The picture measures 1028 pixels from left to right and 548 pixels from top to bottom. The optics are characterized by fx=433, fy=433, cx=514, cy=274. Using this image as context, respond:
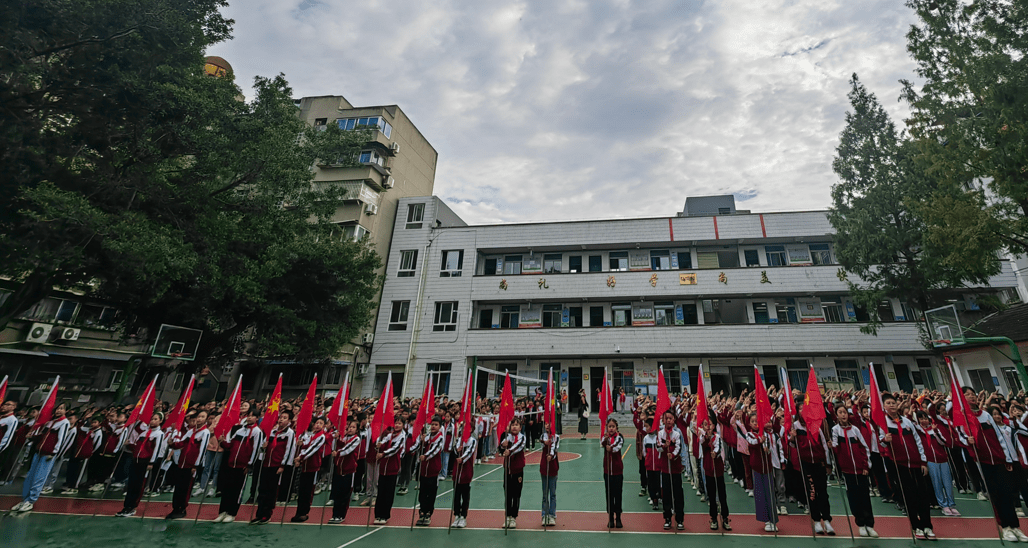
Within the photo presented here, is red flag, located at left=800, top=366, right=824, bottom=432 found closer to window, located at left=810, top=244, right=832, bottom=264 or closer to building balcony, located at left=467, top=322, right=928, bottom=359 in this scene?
building balcony, located at left=467, top=322, right=928, bottom=359

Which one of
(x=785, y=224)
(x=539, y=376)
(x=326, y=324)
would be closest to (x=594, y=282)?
(x=539, y=376)

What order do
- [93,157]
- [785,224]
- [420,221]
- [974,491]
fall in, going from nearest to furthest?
[974,491] < [93,157] < [785,224] < [420,221]

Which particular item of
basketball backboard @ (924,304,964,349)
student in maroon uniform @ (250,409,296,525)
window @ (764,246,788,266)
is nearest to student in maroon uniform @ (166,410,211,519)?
student in maroon uniform @ (250,409,296,525)

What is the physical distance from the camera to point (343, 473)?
8.94 meters

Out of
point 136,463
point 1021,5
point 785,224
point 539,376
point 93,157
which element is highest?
point 785,224

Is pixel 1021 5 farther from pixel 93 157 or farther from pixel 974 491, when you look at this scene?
pixel 93 157

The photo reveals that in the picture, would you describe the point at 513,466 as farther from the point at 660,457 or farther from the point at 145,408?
the point at 145,408

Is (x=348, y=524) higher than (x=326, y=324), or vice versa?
(x=326, y=324)

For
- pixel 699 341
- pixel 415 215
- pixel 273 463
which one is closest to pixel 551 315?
pixel 699 341

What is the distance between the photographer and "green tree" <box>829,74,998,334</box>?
691 inches

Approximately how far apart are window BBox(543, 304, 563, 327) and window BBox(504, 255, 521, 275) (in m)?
3.57

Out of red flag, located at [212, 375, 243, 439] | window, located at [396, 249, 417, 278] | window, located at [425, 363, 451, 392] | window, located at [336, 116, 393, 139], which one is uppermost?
window, located at [336, 116, 393, 139]

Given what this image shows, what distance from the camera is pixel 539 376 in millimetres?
29953

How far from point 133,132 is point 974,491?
24.8 meters
